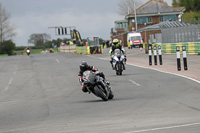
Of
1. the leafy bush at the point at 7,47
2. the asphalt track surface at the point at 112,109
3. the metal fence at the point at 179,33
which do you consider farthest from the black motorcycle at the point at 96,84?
the leafy bush at the point at 7,47

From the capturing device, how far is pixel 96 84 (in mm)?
12523

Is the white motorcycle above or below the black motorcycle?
above

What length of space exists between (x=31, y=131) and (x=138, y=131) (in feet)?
6.82

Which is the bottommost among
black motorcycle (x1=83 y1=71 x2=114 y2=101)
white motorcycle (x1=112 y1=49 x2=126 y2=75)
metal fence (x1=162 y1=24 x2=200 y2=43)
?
black motorcycle (x1=83 y1=71 x2=114 y2=101)

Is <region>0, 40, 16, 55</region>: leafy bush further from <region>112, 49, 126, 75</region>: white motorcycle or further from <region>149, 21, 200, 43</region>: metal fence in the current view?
<region>112, 49, 126, 75</region>: white motorcycle

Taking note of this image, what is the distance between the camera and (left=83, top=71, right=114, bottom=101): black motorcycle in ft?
40.9

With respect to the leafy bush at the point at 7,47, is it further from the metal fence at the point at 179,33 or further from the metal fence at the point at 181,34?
the metal fence at the point at 181,34

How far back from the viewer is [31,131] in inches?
329

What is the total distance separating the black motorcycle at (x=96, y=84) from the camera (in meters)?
12.5

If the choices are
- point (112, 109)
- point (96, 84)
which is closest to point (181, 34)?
point (96, 84)

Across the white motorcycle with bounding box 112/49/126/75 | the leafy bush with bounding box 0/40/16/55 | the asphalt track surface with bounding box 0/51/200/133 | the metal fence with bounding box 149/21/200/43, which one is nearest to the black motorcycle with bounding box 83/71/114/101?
the asphalt track surface with bounding box 0/51/200/133

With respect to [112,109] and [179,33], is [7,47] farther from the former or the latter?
[112,109]

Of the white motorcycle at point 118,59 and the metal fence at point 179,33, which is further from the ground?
the metal fence at point 179,33

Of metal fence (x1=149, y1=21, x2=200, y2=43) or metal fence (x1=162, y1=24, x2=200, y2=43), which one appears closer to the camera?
metal fence (x1=162, y1=24, x2=200, y2=43)
